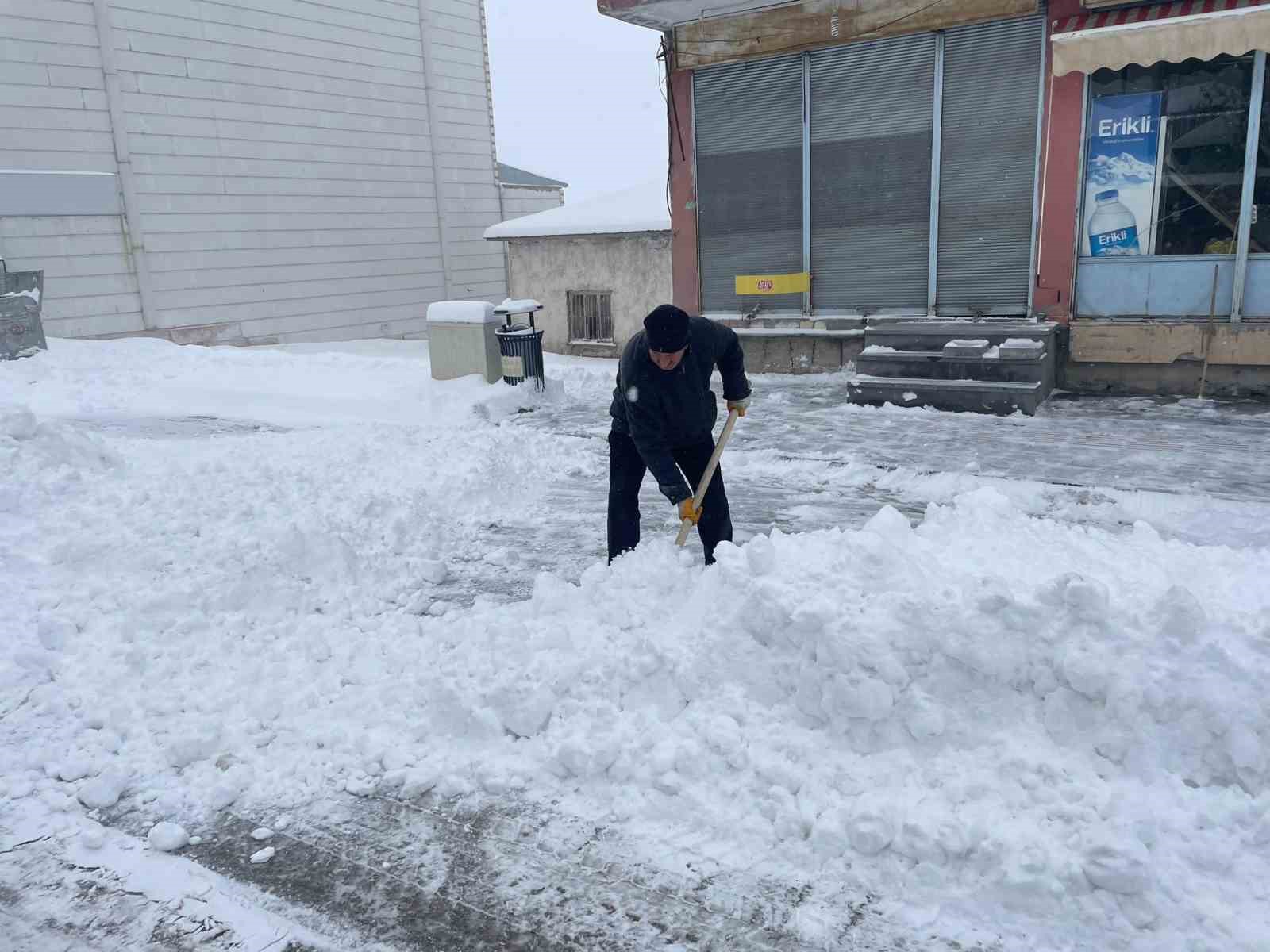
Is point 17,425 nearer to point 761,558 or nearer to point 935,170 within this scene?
point 761,558

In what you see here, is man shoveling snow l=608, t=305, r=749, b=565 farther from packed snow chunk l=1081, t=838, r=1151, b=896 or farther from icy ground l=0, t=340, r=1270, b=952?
packed snow chunk l=1081, t=838, r=1151, b=896

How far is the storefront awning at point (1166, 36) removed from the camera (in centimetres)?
807

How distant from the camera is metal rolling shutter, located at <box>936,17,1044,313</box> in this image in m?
9.70

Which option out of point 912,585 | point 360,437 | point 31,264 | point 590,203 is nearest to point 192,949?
point 912,585

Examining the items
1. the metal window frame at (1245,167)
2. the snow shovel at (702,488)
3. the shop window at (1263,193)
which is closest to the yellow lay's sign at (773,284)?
the metal window frame at (1245,167)

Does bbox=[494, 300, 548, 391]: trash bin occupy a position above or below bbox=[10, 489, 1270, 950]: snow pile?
above

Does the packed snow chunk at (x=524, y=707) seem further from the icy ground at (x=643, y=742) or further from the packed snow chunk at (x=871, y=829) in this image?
the packed snow chunk at (x=871, y=829)

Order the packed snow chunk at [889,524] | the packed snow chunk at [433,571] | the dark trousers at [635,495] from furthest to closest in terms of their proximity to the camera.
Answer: the packed snow chunk at [433,571] < the dark trousers at [635,495] < the packed snow chunk at [889,524]

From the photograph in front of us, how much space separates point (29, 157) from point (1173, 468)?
14.8m

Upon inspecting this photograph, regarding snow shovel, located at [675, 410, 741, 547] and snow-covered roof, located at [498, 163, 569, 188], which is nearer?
snow shovel, located at [675, 410, 741, 547]

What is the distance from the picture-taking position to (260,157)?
1585 centimetres

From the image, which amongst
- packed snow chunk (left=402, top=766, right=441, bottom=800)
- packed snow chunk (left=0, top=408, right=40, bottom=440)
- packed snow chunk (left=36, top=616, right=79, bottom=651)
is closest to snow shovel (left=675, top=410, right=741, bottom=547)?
packed snow chunk (left=402, top=766, right=441, bottom=800)

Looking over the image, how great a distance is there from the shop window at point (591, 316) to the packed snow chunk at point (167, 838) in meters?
12.3

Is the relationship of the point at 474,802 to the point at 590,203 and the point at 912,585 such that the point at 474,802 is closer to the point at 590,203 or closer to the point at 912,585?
the point at 912,585
